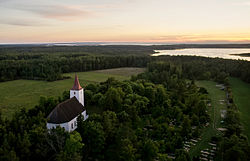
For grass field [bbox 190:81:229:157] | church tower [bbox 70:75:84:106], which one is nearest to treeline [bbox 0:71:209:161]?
Result: grass field [bbox 190:81:229:157]

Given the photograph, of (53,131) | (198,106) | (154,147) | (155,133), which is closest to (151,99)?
(198,106)

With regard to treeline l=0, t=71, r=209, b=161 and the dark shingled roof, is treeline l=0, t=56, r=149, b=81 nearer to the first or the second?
the dark shingled roof

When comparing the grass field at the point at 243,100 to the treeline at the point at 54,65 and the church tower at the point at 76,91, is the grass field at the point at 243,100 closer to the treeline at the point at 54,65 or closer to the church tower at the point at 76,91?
the church tower at the point at 76,91

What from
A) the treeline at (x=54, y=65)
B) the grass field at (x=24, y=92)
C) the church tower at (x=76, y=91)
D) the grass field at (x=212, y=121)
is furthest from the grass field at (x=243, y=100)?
the treeline at (x=54, y=65)

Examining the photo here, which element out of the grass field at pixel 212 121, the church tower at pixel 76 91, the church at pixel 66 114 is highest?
the church tower at pixel 76 91

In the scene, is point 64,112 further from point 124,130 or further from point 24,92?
point 24,92

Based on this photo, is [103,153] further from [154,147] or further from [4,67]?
[4,67]

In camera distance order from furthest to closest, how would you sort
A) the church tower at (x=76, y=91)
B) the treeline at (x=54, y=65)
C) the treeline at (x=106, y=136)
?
1. the treeline at (x=54, y=65)
2. the church tower at (x=76, y=91)
3. the treeline at (x=106, y=136)
